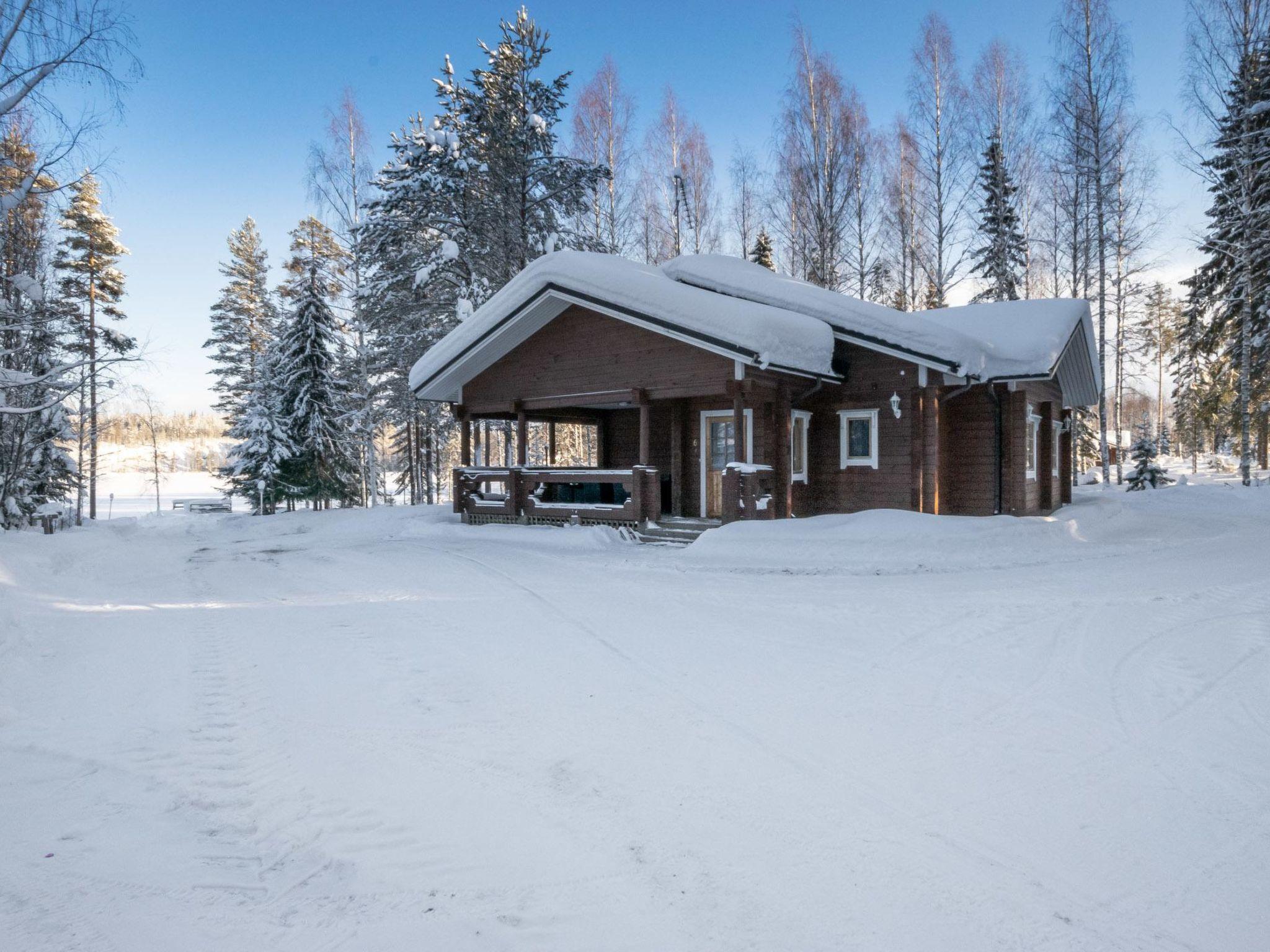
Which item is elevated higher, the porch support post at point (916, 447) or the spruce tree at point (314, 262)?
the spruce tree at point (314, 262)

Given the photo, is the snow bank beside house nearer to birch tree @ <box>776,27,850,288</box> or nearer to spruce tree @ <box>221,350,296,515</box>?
birch tree @ <box>776,27,850,288</box>

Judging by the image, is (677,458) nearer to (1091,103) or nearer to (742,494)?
(742,494)

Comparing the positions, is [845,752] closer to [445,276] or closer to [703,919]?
[703,919]

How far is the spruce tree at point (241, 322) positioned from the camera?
3400cm

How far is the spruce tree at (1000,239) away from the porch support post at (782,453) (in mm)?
15084

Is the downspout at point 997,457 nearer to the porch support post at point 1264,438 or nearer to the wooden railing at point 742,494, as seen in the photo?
the wooden railing at point 742,494

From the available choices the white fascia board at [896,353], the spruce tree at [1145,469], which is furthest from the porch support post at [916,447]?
the spruce tree at [1145,469]

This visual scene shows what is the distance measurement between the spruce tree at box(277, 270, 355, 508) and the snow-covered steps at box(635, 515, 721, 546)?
1610 cm

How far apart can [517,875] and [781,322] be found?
11053 millimetres

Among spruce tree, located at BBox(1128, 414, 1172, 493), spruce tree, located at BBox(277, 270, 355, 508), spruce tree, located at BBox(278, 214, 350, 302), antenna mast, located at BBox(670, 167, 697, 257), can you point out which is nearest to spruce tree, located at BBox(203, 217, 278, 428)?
spruce tree, located at BBox(278, 214, 350, 302)

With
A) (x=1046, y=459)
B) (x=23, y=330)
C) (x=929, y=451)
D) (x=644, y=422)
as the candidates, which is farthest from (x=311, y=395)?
(x=1046, y=459)

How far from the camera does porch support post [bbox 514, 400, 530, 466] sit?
15758 mm

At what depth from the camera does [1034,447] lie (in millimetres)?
15844

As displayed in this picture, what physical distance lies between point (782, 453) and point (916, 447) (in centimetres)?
240
